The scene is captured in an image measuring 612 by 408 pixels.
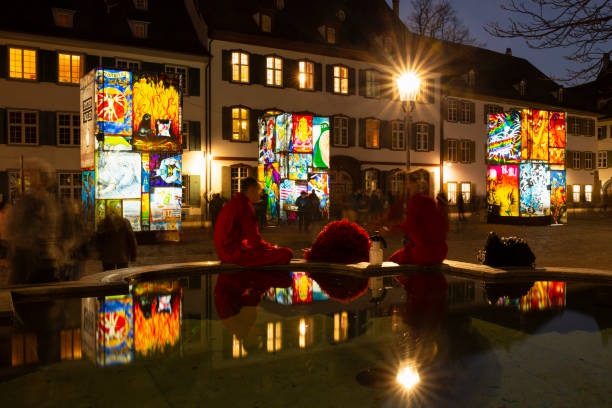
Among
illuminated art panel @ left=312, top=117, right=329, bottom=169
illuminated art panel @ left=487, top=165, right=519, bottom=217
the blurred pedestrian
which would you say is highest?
illuminated art panel @ left=312, top=117, right=329, bottom=169

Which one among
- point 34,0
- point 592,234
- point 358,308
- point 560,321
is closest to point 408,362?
point 358,308

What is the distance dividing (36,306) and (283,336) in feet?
10.1

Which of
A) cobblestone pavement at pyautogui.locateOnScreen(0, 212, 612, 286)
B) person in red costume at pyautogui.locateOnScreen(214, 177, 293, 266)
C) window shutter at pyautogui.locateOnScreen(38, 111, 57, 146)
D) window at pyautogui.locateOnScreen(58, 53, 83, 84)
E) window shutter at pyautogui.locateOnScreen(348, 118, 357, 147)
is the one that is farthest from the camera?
window shutter at pyautogui.locateOnScreen(348, 118, 357, 147)

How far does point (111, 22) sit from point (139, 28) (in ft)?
4.20

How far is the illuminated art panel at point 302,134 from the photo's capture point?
72.1 ft

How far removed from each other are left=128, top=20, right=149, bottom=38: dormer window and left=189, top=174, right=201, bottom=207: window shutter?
282 inches

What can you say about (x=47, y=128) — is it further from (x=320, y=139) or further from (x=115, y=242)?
(x=115, y=242)

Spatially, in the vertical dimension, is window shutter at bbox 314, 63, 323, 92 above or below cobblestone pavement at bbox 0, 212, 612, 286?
above

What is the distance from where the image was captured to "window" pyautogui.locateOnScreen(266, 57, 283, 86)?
28.5 metres

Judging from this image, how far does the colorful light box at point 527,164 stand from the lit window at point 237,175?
12.0m

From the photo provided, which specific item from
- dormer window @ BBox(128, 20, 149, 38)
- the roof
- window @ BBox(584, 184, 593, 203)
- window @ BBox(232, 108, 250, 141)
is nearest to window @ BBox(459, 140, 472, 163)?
window @ BBox(584, 184, 593, 203)

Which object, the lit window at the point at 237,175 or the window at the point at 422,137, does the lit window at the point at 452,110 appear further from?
the lit window at the point at 237,175

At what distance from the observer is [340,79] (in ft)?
102

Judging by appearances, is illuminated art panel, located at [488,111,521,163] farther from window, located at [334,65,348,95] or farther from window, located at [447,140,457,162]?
window, located at [447,140,457,162]
